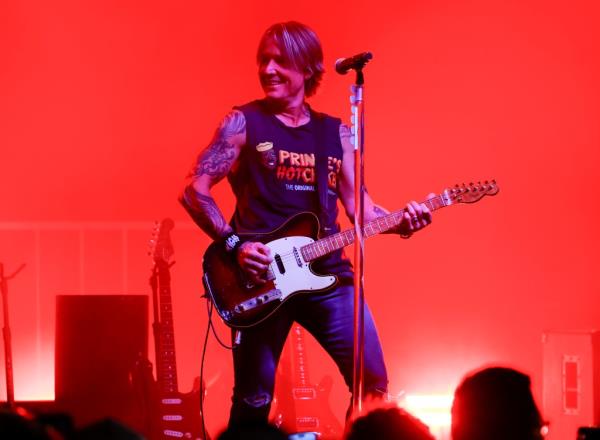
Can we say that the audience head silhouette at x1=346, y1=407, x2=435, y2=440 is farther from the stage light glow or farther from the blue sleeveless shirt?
the stage light glow

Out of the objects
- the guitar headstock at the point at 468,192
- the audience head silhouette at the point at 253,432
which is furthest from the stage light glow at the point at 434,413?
the audience head silhouette at the point at 253,432

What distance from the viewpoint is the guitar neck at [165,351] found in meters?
6.08

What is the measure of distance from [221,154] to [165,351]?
2.08 metres

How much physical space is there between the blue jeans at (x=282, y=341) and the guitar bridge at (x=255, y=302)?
7 cm

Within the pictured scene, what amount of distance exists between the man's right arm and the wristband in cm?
12

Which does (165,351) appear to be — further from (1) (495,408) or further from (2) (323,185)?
(1) (495,408)

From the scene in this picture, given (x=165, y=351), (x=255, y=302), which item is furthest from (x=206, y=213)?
(x=165, y=351)

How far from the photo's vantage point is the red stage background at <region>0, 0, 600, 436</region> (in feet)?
25.7

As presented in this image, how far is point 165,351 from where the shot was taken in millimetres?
6137

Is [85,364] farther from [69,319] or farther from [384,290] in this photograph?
[384,290]

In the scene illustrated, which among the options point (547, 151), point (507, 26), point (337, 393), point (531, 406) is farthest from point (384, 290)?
point (531, 406)

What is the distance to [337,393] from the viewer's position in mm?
7961

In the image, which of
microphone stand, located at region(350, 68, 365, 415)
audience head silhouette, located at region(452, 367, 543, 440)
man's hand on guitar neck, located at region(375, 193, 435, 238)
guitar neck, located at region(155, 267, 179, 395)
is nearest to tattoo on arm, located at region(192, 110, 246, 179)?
microphone stand, located at region(350, 68, 365, 415)

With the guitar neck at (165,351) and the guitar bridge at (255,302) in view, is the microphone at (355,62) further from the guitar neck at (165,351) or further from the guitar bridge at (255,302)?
the guitar neck at (165,351)
